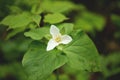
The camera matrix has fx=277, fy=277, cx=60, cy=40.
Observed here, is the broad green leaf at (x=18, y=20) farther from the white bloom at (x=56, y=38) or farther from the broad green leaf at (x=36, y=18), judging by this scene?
the white bloom at (x=56, y=38)

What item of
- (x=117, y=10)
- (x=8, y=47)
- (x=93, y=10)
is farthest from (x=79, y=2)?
(x=8, y=47)

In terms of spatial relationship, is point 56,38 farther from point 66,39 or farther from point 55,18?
point 55,18

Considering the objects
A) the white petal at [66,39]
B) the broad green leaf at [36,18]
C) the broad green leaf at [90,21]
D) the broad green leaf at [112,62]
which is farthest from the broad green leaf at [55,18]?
the broad green leaf at [90,21]

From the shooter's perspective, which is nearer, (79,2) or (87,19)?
(87,19)

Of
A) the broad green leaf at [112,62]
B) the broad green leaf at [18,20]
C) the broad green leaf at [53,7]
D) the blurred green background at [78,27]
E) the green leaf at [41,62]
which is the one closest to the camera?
the green leaf at [41,62]

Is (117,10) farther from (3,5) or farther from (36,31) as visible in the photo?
(36,31)

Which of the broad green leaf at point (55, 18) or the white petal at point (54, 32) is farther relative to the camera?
the broad green leaf at point (55, 18)
